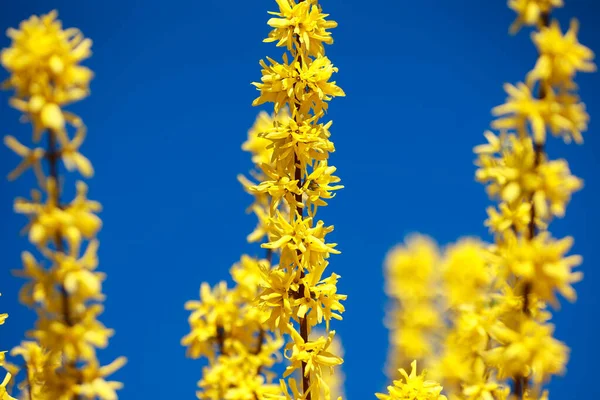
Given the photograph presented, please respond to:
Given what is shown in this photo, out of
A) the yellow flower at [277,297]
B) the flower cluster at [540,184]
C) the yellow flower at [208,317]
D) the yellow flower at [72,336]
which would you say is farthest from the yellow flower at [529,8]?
the yellow flower at [208,317]

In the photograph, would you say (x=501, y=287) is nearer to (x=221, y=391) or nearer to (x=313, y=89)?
(x=313, y=89)

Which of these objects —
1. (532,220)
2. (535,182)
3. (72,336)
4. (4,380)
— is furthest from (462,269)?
(72,336)

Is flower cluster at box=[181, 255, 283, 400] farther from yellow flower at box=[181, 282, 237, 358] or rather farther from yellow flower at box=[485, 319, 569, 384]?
yellow flower at box=[485, 319, 569, 384]

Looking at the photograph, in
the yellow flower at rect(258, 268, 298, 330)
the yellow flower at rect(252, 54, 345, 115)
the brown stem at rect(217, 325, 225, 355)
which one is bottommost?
the yellow flower at rect(258, 268, 298, 330)

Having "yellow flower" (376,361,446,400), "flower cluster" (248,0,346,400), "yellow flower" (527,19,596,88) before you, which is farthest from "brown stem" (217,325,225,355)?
"yellow flower" (527,19,596,88)

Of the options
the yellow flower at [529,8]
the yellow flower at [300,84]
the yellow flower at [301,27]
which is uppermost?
the yellow flower at [301,27]

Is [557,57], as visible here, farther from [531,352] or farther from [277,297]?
[277,297]

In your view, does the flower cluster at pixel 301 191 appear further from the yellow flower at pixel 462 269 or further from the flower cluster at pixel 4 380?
the yellow flower at pixel 462 269
